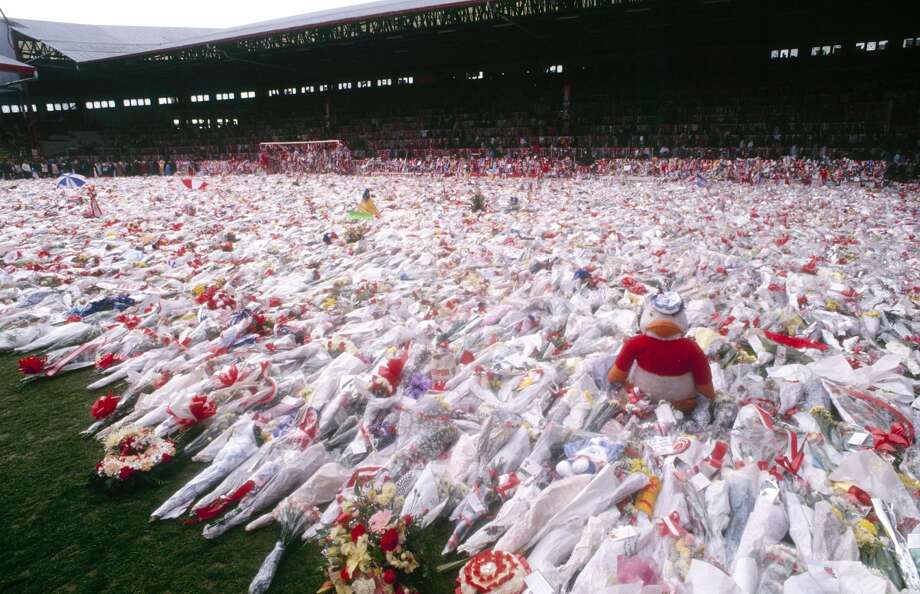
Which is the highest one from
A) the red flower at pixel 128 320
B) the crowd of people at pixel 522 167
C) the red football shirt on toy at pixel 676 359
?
the crowd of people at pixel 522 167

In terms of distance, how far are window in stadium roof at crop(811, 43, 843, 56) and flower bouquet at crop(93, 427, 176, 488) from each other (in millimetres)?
29486

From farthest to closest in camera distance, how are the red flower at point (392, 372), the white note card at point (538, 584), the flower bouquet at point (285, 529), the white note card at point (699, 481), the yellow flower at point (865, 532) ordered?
the red flower at point (392, 372), the white note card at point (699, 481), the flower bouquet at point (285, 529), the yellow flower at point (865, 532), the white note card at point (538, 584)

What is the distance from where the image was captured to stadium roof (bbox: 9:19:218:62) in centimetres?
3247

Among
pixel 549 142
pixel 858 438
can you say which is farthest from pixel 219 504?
pixel 549 142

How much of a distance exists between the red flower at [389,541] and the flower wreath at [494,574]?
285mm

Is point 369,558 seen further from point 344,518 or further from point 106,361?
point 106,361

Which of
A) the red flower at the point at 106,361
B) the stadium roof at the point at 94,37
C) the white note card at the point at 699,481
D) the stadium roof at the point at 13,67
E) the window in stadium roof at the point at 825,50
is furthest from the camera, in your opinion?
the stadium roof at the point at 94,37

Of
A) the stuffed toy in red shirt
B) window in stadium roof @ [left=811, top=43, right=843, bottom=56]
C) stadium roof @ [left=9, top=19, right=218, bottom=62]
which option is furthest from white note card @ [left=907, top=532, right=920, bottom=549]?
stadium roof @ [left=9, top=19, right=218, bottom=62]

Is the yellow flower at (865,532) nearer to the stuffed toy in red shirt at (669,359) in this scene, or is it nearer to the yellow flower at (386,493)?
the stuffed toy in red shirt at (669,359)

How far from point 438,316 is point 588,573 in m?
2.86

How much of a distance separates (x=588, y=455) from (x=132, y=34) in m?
54.6

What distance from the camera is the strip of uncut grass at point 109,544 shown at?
203 cm

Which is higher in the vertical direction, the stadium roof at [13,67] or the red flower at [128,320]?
the stadium roof at [13,67]

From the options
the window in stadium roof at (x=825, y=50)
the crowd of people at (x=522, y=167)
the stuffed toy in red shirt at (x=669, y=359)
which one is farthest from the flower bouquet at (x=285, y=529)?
the window in stadium roof at (x=825, y=50)
